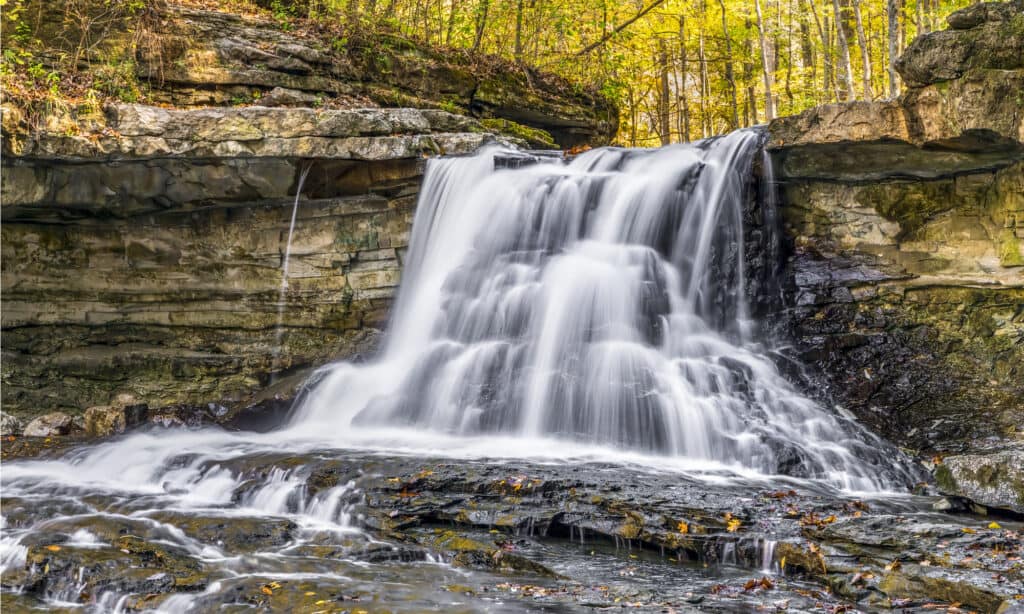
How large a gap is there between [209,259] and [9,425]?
11.6 ft

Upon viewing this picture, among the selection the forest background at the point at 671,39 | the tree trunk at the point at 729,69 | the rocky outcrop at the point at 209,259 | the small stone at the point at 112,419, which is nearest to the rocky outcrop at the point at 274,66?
the forest background at the point at 671,39

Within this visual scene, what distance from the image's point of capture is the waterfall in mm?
8125

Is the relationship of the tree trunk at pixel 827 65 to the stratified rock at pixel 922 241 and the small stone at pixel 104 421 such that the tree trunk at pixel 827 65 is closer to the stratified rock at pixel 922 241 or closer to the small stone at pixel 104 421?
the stratified rock at pixel 922 241

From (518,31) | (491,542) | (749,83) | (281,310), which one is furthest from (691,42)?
(491,542)

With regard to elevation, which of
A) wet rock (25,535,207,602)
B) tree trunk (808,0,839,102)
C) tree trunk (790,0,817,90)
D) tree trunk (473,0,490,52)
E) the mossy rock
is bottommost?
wet rock (25,535,207,602)

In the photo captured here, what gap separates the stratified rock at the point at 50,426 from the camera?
10789 mm

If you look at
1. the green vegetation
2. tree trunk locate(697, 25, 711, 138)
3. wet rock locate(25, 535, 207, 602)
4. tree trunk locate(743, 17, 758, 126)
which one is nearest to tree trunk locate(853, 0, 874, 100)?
the green vegetation

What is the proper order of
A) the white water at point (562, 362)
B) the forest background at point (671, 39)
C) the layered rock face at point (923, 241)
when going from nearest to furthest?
1. the white water at point (562, 362)
2. the layered rock face at point (923, 241)
3. the forest background at point (671, 39)

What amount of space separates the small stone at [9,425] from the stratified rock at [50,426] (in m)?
0.32

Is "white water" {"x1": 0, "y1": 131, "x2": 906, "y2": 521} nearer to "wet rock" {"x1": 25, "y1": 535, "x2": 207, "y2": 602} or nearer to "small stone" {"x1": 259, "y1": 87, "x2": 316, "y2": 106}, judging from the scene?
"wet rock" {"x1": 25, "y1": 535, "x2": 207, "y2": 602}

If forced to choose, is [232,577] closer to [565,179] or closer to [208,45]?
[565,179]

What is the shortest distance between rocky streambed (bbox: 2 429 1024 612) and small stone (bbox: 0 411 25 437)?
4.11 m

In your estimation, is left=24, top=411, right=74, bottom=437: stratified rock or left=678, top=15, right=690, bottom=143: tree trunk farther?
left=678, top=15, right=690, bottom=143: tree trunk

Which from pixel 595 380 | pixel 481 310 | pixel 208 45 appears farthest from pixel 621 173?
pixel 208 45
